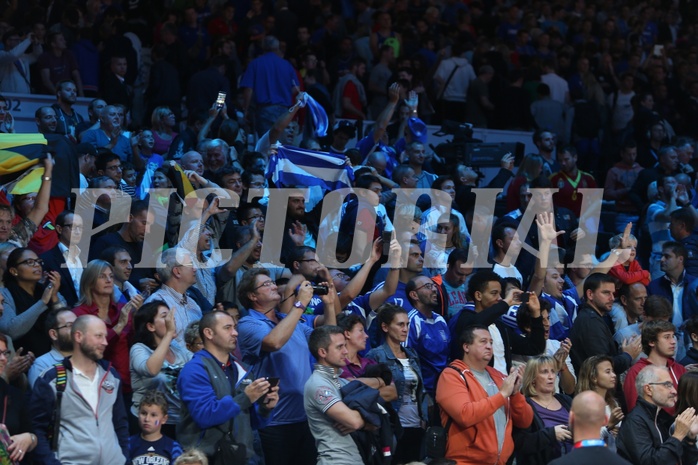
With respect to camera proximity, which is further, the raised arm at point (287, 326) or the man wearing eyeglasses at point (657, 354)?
the man wearing eyeglasses at point (657, 354)

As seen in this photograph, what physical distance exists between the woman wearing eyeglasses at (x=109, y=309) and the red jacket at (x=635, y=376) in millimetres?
3538

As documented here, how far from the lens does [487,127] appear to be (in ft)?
56.1

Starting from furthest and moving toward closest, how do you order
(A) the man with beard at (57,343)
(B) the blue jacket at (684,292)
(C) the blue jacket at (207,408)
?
(B) the blue jacket at (684,292) → (A) the man with beard at (57,343) → (C) the blue jacket at (207,408)

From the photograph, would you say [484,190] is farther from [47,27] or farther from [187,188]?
[47,27]

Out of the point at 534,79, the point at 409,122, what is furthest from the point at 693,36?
the point at 409,122

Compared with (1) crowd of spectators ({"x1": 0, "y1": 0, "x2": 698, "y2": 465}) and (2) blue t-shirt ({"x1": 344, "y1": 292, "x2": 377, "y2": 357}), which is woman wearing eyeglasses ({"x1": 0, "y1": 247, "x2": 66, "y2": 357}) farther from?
(2) blue t-shirt ({"x1": 344, "y1": 292, "x2": 377, "y2": 357})

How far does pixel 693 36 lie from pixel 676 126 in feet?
11.1

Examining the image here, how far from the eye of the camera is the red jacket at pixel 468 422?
7.93 m

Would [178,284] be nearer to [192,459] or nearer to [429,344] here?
[429,344]

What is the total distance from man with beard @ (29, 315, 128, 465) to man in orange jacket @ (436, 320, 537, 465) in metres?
2.08

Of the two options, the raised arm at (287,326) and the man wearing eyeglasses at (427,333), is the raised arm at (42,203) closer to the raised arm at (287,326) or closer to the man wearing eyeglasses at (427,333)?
the raised arm at (287,326)

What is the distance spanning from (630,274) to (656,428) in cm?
275

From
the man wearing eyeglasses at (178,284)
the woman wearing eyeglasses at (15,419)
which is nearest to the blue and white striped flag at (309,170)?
the man wearing eyeglasses at (178,284)

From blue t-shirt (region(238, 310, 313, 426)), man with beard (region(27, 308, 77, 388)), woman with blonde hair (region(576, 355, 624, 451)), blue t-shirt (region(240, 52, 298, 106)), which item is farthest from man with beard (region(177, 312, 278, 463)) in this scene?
blue t-shirt (region(240, 52, 298, 106))
